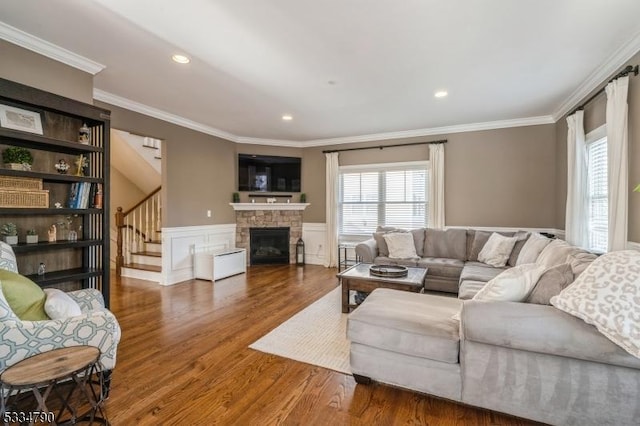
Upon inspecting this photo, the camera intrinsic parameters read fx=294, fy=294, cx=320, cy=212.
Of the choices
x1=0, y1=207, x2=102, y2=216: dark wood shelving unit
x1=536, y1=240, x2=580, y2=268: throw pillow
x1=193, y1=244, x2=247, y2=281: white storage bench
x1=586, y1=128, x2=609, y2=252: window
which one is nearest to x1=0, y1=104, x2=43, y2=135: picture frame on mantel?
x1=0, y1=207, x2=102, y2=216: dark wood shelving unit

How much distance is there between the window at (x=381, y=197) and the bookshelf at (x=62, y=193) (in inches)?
170

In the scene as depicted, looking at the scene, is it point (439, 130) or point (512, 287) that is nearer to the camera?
point (512, 287)

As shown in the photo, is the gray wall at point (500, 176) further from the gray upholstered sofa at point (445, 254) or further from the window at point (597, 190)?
the window at point (597, 190)

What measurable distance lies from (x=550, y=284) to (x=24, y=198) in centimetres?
409

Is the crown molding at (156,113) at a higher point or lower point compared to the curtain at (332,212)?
higher

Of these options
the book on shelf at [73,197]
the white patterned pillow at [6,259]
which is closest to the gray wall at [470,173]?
the book on shelf at [73,197]

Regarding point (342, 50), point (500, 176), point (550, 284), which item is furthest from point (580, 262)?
point (500, 176)

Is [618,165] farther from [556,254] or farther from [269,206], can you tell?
[269,206]

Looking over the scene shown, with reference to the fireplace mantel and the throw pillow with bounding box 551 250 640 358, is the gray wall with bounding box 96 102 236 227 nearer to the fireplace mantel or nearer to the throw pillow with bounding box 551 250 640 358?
the fireplace mantel

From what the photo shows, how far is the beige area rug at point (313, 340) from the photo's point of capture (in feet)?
8.09

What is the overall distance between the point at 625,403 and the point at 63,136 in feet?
15.4

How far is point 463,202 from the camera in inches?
212

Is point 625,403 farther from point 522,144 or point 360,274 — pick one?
point 522,144

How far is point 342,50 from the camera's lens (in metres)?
2.78
